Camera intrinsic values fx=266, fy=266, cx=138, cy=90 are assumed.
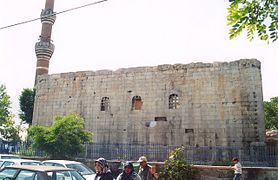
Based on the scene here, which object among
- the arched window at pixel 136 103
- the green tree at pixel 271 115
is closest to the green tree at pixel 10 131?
the arched window at pixel 136 103

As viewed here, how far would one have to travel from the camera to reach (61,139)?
45.1 ft

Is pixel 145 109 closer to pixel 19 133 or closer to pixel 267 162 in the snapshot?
pixel 267 162

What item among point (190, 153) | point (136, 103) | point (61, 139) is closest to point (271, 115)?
point (190, 153)

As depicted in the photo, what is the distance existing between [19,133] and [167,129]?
2039 cm

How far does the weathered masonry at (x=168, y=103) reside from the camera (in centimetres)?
1522

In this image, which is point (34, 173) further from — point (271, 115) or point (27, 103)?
point (271, 115)

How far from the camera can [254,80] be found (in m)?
15.4

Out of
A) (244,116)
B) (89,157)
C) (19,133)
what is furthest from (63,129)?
(19,133)

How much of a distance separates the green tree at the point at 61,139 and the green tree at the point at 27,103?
11.4 metres

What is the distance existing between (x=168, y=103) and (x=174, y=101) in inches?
15.9

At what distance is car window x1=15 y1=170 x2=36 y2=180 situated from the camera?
5124 mm

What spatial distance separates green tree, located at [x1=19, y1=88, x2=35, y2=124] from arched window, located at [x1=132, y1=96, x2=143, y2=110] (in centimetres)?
1190

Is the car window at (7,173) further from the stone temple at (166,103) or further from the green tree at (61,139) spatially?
the stone temple at (166,103)

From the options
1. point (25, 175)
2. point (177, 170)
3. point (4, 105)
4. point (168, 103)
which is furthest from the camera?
point (4, 105)
